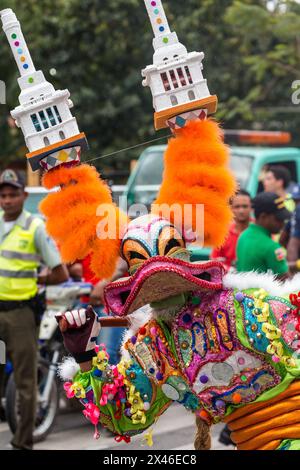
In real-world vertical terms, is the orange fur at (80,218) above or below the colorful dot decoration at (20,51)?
below

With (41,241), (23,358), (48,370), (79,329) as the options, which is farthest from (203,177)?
(48,370)

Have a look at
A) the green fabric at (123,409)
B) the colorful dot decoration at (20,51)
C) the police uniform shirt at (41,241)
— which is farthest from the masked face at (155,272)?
the police uniform shirt at (41,241)

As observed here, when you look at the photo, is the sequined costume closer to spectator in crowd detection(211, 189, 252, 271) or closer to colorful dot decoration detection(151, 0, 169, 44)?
colorful dot decoration detection(151, 0, 169, 44)

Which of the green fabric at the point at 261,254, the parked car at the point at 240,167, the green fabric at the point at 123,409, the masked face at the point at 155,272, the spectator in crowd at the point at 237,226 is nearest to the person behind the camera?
the masked face at the point at 155,272

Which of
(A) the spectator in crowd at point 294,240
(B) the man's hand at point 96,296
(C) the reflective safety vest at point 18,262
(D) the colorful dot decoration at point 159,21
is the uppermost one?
(D) the colorful dot decoration at point 159,21

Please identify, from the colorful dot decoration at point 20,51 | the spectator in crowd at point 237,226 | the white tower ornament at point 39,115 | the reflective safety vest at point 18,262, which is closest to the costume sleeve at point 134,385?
the white tower ornament at point 39,115

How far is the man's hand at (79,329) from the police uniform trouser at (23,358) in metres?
3.11

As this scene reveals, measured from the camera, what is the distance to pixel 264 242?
20.0 feet

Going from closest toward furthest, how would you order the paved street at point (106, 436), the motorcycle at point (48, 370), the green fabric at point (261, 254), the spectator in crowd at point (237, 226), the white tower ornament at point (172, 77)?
the white tower ornament at point (172, 77) < the green fabric at point (261, 254) < the paved street at point (106, 436) < the motorcycle at point (48, 370) < the spectator in crowd at point (237, 226)

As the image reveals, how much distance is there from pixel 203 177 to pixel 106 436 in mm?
4307

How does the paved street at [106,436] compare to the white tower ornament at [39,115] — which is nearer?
the white tower ornament at [39,115]

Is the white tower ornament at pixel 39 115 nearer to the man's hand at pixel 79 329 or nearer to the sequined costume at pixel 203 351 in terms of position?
the sequined costume at pixel 203 351

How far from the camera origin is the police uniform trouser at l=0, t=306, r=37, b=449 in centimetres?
643

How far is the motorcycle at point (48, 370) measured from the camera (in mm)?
6953
